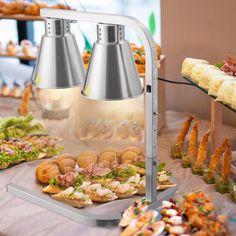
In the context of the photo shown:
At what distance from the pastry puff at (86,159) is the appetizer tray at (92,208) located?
32cm

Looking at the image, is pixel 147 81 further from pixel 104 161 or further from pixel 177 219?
pixel 104 161

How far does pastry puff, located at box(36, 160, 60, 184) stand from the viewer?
296cm

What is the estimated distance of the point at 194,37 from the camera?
13.0 feet

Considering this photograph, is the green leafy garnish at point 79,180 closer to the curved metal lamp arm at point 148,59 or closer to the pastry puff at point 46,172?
the pastry puff at point 46,172

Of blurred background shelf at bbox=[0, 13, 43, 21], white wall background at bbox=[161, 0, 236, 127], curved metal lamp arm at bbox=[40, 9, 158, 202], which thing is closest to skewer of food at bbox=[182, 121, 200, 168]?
curved metal lamp arm at bbox=[40, 9, 158, 202]

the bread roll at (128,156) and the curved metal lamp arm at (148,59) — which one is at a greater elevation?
the curved metal lamp arm at (148,59)

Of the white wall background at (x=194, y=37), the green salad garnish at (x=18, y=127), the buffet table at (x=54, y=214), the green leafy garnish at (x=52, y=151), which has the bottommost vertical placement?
the buffet table at (x=54, y=214)

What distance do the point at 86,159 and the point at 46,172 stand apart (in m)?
0.23

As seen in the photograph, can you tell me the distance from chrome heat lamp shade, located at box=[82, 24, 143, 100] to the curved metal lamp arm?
38 millimetres

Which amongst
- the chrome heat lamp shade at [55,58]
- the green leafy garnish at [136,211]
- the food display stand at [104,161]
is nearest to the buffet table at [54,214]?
the food display stand at [104,161]

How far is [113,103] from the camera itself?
3896 millimetres

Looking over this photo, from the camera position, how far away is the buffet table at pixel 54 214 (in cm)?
259

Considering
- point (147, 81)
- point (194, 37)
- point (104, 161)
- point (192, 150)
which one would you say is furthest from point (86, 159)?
point (194, 37)

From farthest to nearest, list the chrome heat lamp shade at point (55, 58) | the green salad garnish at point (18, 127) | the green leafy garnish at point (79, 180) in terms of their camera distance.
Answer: the green salad garnish at point (18, 127), the green leafy garnish at point (79, 180), the chrome heat lamp shade at point (55, 58)
